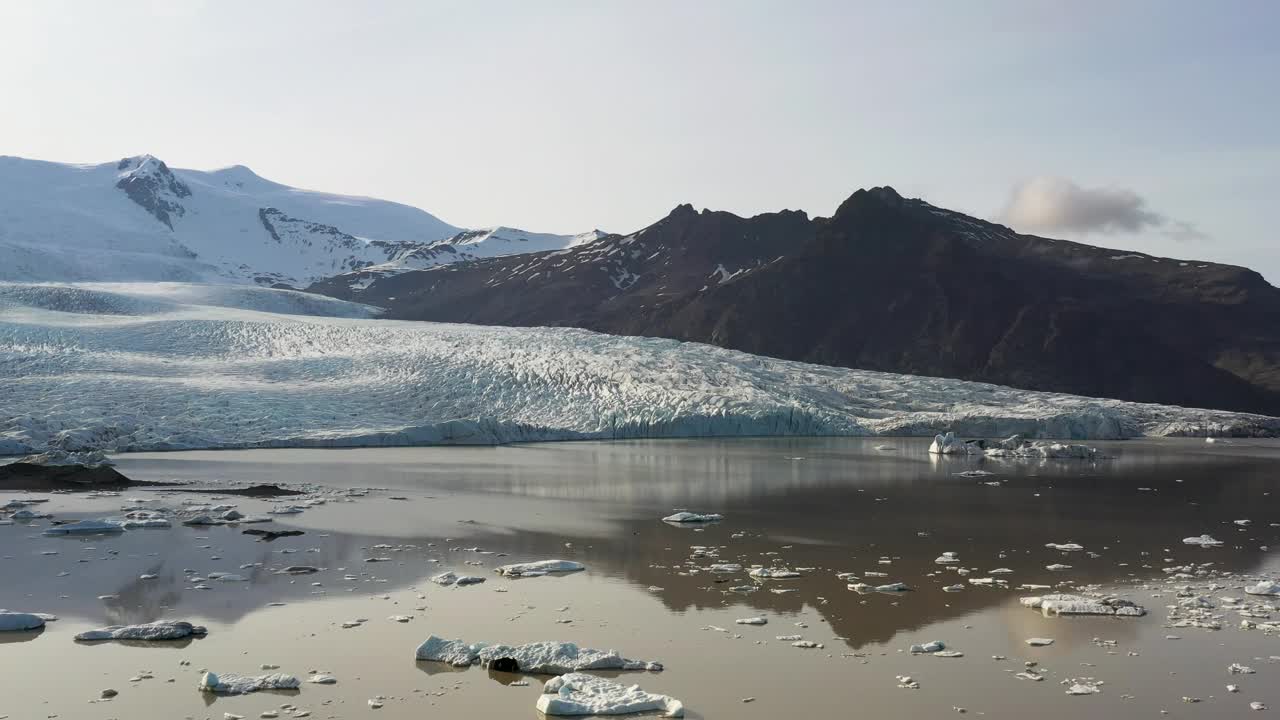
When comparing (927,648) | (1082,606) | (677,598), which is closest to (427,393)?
(677,598)

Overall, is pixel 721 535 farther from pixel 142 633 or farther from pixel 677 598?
pixel 142 633

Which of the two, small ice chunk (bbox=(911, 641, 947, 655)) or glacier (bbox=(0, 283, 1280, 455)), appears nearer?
small ice chunk (bbox=(911, 641, 947, 655))

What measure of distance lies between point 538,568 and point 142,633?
17.4 feet

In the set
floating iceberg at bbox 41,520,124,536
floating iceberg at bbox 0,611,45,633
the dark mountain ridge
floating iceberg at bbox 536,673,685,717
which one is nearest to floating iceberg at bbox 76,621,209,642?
floating iceberg at bbox 0,611,45,633

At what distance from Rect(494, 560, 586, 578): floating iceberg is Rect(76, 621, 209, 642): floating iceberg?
14.7ft

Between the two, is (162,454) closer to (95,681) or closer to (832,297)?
(95,681)

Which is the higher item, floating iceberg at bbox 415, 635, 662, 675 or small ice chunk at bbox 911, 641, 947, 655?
floating iceberg at bbox 415, 635, 662, 675

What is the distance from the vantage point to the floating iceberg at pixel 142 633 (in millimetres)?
10359

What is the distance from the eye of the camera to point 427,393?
150 feet

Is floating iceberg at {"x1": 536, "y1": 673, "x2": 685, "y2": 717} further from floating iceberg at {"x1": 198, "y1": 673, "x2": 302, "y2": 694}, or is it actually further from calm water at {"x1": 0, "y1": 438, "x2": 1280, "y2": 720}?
floating iceberg at {"x1": 198, "y1": 673, "x2": 302, "y2": 694}

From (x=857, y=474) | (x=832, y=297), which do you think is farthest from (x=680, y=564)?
(x=832, y=297)

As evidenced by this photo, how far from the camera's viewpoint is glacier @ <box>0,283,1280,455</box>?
39.6 meters

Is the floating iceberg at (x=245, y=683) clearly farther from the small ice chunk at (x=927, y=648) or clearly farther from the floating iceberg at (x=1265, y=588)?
the floating iceberg at (x=1265, y=588)

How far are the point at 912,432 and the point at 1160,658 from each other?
42302mm
